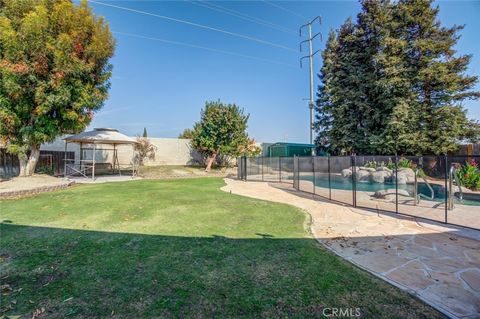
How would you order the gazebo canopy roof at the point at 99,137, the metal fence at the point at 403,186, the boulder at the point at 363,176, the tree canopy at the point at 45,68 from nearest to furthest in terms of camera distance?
1. the metal fence at the point at 403,186
2. the boulder at the point at 363,176
3. the tree canopy at the point at 45,68
4. the gazebo canopy roof at the point at 99,137

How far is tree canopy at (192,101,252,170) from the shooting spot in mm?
16078

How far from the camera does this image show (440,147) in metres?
13.1

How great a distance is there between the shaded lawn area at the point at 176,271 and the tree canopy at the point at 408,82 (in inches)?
478

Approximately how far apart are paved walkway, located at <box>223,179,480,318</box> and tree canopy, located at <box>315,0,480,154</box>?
1026 cm

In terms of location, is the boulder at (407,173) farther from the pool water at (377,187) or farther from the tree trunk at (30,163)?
the tree trunk at (30,163)

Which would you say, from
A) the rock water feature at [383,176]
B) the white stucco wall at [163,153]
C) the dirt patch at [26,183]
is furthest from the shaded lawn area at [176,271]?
the white stucco wall at [163,153]

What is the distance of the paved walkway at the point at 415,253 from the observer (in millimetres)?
2404

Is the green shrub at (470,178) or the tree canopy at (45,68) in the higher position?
the tree canopy at (45,68)

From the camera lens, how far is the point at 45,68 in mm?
8625

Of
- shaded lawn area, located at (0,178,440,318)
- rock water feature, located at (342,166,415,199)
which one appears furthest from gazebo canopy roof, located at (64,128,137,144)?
rock water feature, located at (342,166,415,199)

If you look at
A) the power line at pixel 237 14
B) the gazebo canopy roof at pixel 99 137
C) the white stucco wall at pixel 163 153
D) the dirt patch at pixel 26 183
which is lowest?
the dirt patch at pixel 26 183

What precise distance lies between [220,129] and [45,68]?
9.39 m

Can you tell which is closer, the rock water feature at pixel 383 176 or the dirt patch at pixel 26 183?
the rock water feature at pixel 383 176

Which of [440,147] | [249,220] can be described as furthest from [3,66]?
[440,147]
